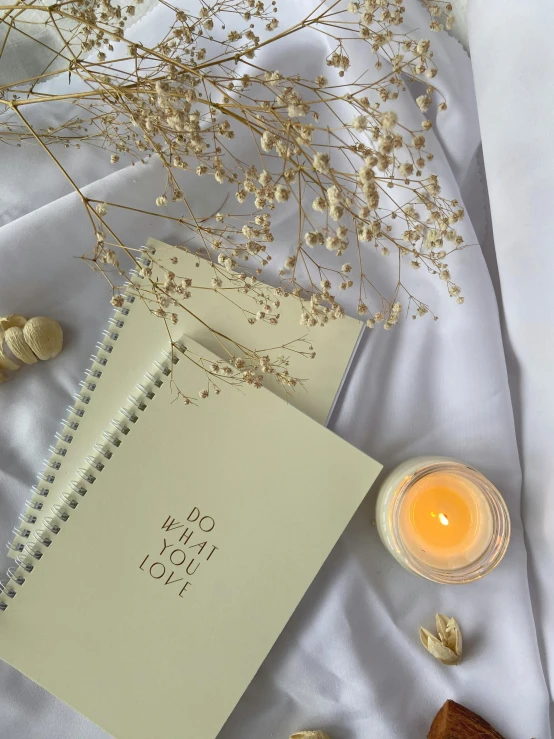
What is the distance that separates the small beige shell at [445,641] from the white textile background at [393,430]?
14 mm

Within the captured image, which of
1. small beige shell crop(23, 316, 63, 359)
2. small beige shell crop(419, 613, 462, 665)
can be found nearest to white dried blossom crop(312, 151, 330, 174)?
small beige shell crop(23, 316, 63, 359)

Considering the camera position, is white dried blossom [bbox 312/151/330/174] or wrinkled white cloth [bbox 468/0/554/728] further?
wrinkled white cloth [bbox 468/0/554/728]

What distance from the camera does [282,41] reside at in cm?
71

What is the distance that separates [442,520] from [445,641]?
5.8 inches

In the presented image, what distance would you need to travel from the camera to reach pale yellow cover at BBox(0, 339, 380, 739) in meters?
0.68

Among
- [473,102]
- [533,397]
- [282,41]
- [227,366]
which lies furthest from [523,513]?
[282,41]

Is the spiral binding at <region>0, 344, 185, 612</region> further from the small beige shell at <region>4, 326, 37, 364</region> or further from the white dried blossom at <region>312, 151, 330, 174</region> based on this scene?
the white dried blossom at <region>312, 151, 330, 174</region>

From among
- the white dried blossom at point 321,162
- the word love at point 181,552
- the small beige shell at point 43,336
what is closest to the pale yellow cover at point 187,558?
the word love at point 181,552

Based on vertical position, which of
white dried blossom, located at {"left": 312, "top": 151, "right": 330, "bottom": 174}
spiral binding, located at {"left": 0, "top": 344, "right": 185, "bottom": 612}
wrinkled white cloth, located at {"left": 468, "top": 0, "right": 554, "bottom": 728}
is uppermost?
wrinkled white cloth, located at {"left": 468, "top": 0, "right": 554, "bottom": 728}

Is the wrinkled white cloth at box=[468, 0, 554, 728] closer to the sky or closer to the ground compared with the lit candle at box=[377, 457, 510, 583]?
closer to the sky

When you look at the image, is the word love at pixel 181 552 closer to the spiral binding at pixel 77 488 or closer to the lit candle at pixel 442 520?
the spiral binding at pixel 77 488

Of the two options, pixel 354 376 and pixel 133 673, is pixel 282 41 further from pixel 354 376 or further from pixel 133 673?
pixel 133 673

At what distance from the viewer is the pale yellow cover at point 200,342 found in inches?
27.9

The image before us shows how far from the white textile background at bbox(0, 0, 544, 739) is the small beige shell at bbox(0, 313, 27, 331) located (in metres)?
0.02
